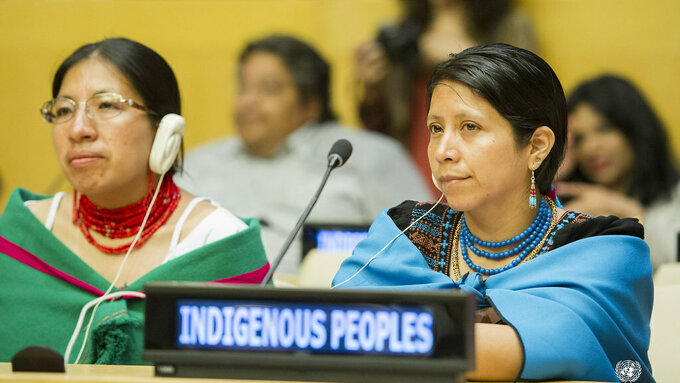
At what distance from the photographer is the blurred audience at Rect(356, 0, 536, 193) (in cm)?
435

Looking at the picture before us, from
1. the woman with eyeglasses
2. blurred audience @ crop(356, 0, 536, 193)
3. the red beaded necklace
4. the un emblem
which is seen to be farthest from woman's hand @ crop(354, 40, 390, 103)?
the un emblem

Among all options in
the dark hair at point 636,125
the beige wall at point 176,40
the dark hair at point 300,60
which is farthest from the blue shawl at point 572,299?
the beige wall at point 176,40

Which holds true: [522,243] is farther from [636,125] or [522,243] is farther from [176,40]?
[176,40]

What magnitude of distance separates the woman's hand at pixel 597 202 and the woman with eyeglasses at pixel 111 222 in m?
1.87

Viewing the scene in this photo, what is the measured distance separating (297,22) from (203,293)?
4.07 metres

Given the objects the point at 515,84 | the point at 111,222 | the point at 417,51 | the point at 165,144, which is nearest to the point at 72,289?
the point at 111,222

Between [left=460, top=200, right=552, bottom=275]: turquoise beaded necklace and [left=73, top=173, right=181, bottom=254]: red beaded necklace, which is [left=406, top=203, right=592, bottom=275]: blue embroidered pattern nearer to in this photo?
[left=460, top=200, right=552, bottom=275]: turquoise beaded necklace

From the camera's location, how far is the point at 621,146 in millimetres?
4074

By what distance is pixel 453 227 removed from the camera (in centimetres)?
196

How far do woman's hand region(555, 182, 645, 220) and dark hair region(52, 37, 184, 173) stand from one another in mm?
1941

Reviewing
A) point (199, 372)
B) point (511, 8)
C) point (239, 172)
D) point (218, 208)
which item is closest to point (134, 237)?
point (218, 208)

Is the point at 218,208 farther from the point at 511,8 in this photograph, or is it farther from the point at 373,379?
the point at 511,8

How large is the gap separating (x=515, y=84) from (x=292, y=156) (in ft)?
8.73

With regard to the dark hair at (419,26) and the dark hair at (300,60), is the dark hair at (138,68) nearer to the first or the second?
the dark hair at (300,60)
